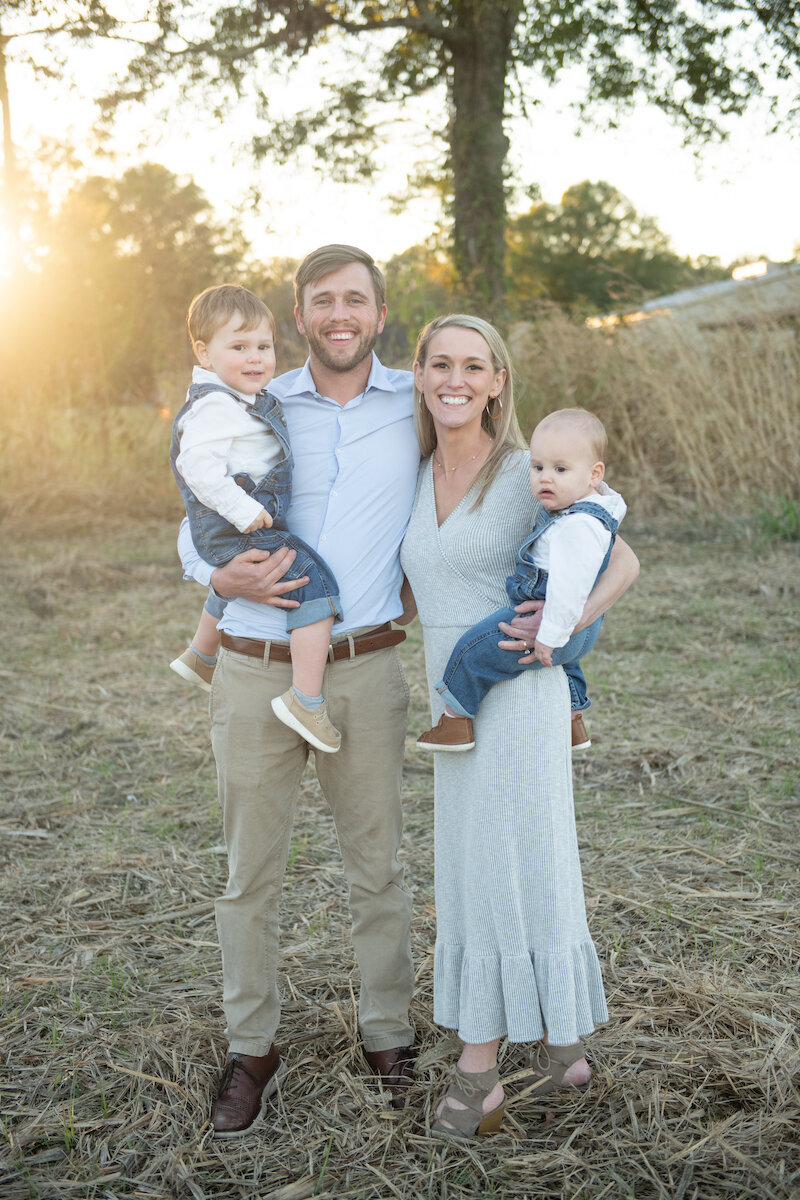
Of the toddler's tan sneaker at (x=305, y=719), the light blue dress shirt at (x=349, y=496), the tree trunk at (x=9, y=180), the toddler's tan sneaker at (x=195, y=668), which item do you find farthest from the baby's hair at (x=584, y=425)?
the tree trunk at (x=9, y=180)

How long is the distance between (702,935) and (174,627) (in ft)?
16.2

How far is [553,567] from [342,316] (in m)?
0.88

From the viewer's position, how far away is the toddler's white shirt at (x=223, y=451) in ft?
7.89

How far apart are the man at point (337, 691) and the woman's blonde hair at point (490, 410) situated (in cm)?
7

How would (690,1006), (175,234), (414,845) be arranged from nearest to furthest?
1. (690,1006)
2. (414,845)
3. (175,234)

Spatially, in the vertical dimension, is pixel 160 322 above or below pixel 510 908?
above

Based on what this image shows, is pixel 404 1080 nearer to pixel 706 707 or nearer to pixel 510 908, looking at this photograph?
pixel 510 908

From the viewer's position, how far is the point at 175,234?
1616 cm

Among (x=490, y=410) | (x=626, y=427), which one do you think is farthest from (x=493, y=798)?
(x=626, y=427)

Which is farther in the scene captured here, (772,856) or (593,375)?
(593,375)

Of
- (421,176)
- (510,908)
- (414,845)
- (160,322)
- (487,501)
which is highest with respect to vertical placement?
(421,176)

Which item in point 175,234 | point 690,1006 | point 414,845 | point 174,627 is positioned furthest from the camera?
point 175,234

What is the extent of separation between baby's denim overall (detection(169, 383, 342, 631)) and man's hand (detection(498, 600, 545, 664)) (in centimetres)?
48

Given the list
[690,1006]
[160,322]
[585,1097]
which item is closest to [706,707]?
[690,1006]
